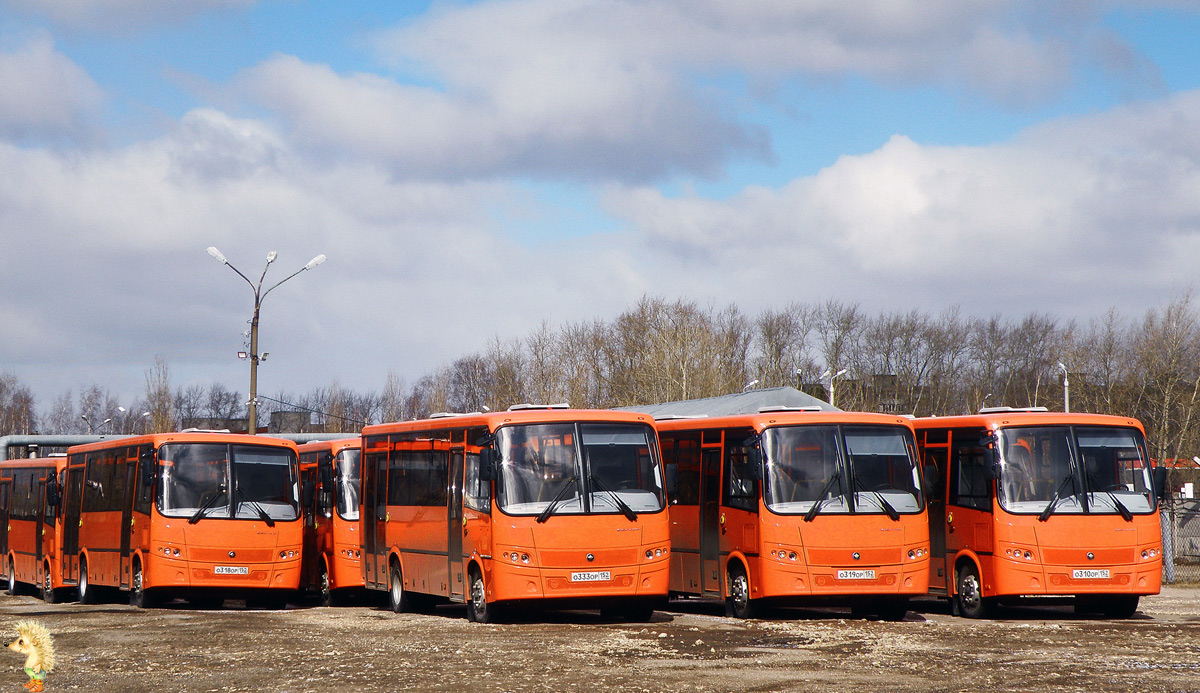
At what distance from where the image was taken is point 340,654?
15352mm

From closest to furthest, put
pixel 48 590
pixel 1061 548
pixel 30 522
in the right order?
pixel 1061 548 → pixel 48 590 → pixel 30 522

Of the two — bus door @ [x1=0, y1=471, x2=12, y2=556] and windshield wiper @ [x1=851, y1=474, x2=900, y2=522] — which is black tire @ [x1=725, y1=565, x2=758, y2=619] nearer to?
windshield wiper @ [x1=851, y1=474, x2=900, y2=522]

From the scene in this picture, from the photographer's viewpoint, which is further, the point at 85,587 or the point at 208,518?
the point at 85,587

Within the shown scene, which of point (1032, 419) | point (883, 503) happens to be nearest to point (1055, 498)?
point (1032, 419)

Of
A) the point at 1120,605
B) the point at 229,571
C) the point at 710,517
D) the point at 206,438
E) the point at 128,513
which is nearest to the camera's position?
the point at 1120,605

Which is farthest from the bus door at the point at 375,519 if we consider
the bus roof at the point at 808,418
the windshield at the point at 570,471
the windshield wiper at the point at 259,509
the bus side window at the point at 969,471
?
the bus side window at the point at 969,471

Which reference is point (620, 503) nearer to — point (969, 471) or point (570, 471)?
point (570, 471)

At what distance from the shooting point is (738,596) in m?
20.5

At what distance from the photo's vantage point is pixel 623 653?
49.8 ft

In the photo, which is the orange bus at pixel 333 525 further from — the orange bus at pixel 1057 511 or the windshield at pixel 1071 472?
the windshield at pixel 1071 472

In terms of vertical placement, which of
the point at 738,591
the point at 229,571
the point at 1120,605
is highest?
the point at 229,571

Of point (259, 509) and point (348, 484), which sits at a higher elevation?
point (348, 484)

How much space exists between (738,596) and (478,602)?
3.47m

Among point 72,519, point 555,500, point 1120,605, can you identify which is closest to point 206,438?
point 72,519
